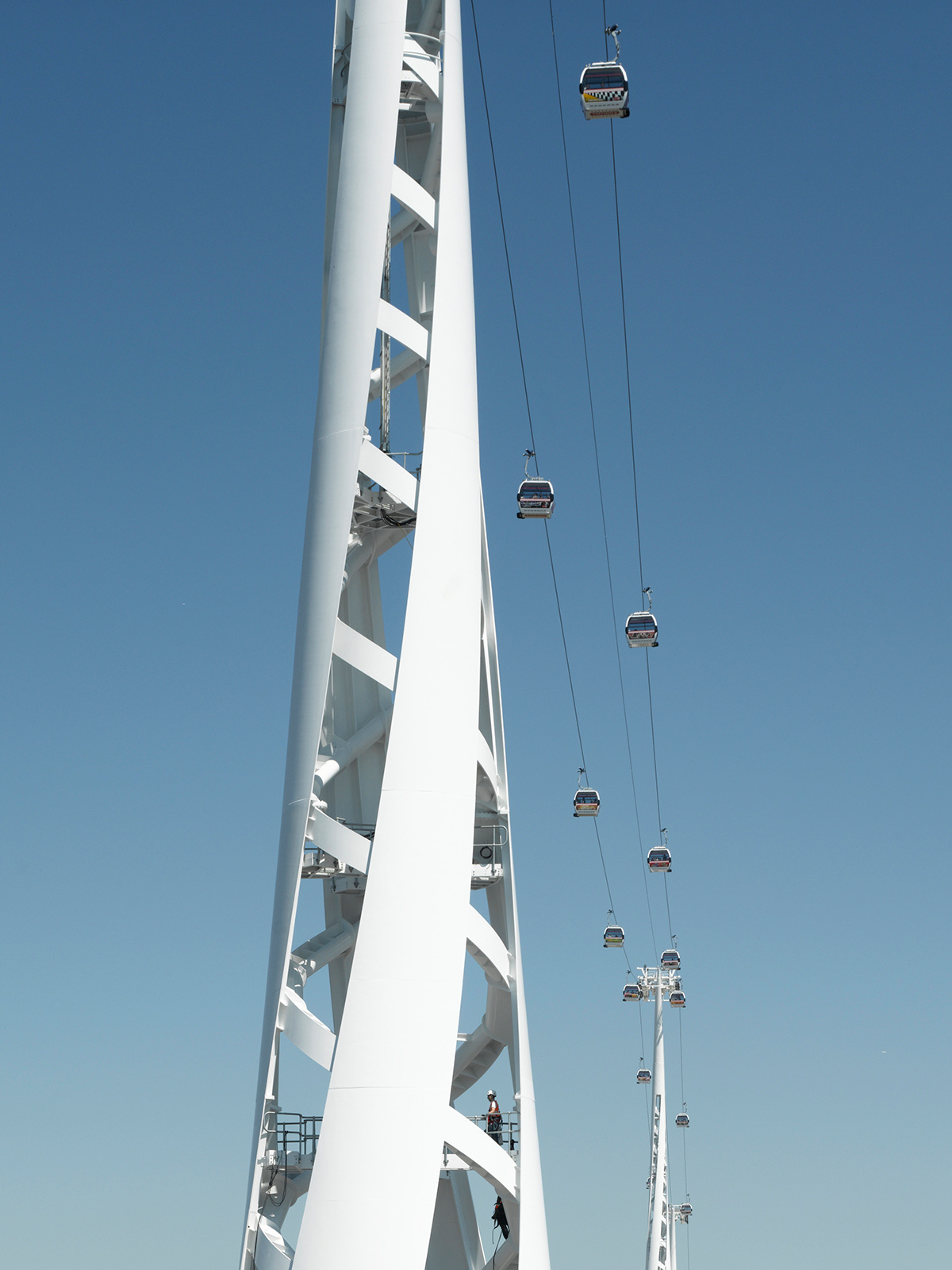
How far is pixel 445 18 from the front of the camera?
63.4 feet

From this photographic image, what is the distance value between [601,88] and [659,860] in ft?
106

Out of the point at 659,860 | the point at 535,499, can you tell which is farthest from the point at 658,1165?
the point at 535,499

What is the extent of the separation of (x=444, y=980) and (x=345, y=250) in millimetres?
8742

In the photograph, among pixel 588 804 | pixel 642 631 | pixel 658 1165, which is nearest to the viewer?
pixel 642 631

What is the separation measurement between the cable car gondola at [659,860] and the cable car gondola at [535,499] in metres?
25.0

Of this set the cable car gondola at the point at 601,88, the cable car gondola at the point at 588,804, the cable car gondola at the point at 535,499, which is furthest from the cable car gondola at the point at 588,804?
the cable car gondola at the point at 601,88

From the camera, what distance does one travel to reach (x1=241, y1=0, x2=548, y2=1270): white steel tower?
15055 millimetres

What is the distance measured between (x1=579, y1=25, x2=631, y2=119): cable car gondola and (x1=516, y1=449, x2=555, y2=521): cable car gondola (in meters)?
6.87

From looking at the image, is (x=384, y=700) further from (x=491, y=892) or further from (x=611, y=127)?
(x=611, y=127)

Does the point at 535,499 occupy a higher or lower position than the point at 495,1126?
higher

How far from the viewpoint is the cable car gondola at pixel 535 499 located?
85.7 ft

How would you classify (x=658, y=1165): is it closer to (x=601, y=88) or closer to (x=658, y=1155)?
(x=658, y=1155)

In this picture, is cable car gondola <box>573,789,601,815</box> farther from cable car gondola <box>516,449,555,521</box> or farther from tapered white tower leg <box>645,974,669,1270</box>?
tapered white tower leg <box>645,974,669,1270</box>

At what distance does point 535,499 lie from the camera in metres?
26.2
